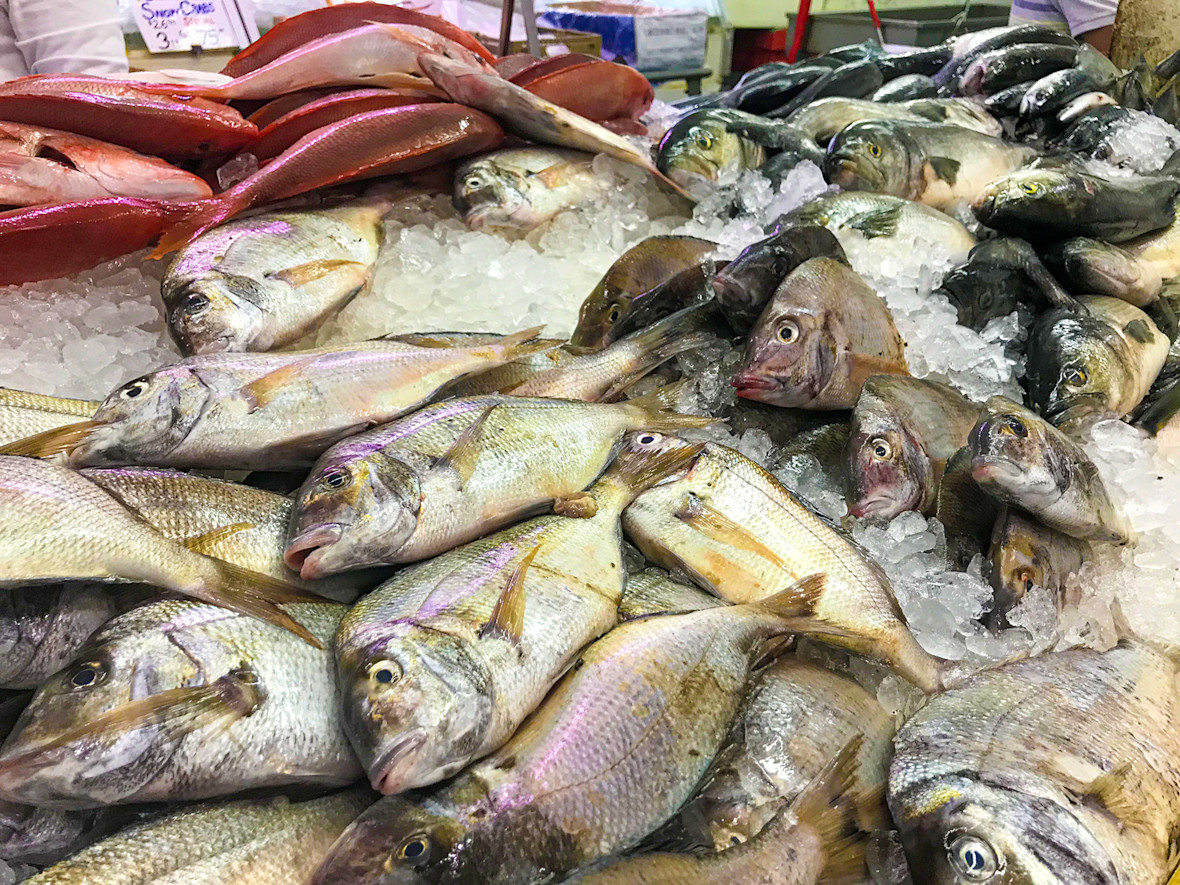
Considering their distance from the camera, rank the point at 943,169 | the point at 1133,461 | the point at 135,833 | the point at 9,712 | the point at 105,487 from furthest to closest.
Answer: the point at 943,169
the point at 1133,461
the point at 105,487
the point at 9,712
the point at 135,833

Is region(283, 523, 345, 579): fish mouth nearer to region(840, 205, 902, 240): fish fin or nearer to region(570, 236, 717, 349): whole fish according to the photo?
region(570, 236, 717, 349): whole fish

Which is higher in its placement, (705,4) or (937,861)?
(705,4)

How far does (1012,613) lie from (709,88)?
25.0ft

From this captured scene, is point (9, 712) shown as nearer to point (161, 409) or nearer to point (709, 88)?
point (161, 409)

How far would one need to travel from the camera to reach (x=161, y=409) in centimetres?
129

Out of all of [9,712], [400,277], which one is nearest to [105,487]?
[9,712]

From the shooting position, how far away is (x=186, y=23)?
174 inches

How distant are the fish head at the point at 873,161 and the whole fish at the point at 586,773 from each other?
1.78m

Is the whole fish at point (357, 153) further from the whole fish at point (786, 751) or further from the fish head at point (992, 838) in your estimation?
the fish head at point (992, 838)

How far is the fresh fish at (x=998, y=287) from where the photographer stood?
6.59ft

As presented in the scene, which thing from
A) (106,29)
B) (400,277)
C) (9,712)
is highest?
(106,29)

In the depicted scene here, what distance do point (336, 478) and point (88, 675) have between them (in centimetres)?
41

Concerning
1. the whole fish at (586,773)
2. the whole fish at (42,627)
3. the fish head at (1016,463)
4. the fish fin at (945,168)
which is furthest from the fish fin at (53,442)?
the fish fin at (945,168)

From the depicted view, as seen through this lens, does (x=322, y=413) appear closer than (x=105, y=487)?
No
